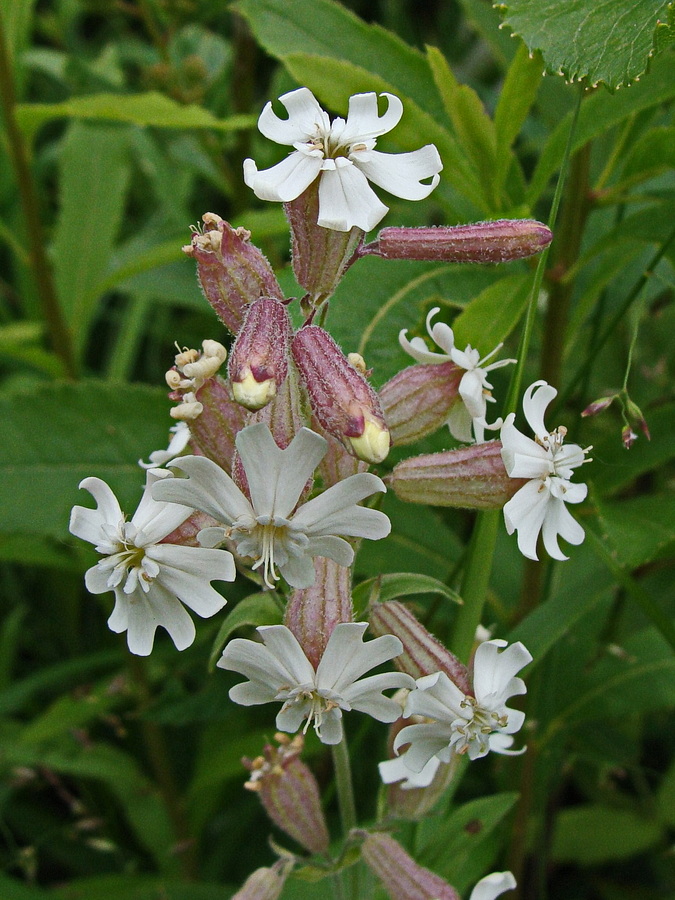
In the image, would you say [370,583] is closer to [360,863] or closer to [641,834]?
[360,863]

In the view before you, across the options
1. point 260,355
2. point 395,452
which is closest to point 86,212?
point 395,452

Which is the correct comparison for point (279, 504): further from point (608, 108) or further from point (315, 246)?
point (608, 108)

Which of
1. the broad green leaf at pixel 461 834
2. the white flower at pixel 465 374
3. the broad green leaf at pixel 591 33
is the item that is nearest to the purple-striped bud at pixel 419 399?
the white flower at pixel 465 374

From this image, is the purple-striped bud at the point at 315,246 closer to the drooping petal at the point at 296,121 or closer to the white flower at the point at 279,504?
the drooping petal at the point at 296,121

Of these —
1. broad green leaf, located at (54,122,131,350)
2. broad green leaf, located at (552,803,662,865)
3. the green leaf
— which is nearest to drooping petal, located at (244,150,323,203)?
the green leaf

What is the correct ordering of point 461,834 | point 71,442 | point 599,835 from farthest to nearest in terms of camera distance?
1. point 599,835
2. point 71,442
3. point 461,834
